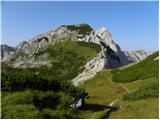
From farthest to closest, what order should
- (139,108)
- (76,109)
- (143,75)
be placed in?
(143,75)
(139,108)
(76,109)

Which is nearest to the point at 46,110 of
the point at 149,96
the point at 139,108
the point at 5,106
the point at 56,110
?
the point at 56,110

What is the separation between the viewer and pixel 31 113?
26594mm

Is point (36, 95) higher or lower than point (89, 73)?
lower

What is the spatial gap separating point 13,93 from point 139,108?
12857 mm

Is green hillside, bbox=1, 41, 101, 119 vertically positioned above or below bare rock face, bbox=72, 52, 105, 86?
below

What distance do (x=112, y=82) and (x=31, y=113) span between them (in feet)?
203

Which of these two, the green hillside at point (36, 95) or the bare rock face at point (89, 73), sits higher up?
the bare rock face at point (89, 73)

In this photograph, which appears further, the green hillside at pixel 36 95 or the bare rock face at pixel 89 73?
the bare rock face at pixel 89 73

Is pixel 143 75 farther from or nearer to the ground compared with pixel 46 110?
farther from the ground

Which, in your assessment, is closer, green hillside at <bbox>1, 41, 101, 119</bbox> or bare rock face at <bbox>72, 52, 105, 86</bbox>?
green hillside at <bbox>1, 41, 101, 119</bbox>

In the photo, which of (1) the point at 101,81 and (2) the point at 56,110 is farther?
(1) the point at 101,81

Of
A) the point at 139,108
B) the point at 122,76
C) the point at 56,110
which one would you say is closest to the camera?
the point at 56,110

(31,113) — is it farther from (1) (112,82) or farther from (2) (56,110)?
(1) (112,82)

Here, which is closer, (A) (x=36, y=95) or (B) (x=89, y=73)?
(A) (x=36, y=95)
